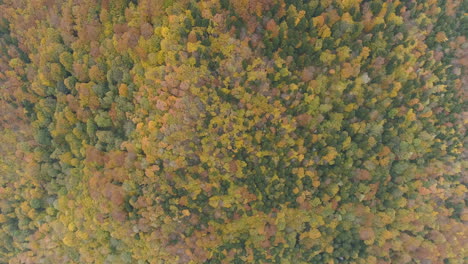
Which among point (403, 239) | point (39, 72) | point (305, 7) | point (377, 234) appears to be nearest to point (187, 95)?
point (305, 7)

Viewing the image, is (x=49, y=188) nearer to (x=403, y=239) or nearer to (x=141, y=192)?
(x=141, y=192)

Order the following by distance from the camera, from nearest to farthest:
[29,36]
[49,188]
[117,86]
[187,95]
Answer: [187,95]
[117,86]
[29,36]
[49,188]

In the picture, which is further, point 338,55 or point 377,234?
point 377,234

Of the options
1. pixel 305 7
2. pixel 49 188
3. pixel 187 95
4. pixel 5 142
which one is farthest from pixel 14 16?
pixel 305 7

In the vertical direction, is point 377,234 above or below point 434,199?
below

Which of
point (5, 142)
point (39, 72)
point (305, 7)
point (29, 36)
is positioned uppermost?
point (305, 7)

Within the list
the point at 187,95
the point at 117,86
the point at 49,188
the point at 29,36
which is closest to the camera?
the point at 187,95
